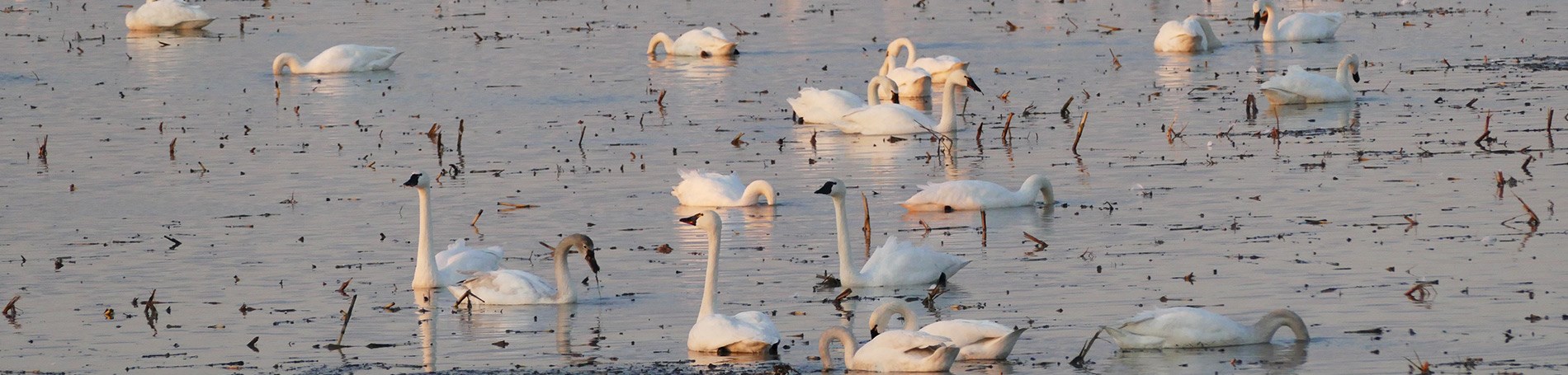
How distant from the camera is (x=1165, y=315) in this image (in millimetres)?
11539

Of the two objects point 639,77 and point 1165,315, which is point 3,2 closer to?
point 639,77

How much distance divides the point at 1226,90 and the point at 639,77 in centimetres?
814

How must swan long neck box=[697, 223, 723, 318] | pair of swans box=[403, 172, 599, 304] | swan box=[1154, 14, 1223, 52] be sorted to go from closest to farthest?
swan long neck box=[697, 223, 723, 318]
pair of swans box=[403, 172, 599, 304]
swan box=[1154, 14, 1223, 52]

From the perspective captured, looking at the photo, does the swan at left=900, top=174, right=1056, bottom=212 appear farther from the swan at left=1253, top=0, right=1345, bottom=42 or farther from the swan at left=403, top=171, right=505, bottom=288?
the swan at left=1253, top=0, right=1345, bottom=42

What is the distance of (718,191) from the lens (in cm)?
1838

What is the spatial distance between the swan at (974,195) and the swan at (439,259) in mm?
3620

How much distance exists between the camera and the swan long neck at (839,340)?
36.7 feet

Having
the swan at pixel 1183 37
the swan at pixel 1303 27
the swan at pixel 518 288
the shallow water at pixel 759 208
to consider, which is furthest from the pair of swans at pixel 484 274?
the swan at pixel 1303 27

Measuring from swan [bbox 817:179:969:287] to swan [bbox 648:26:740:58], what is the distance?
66.2ft

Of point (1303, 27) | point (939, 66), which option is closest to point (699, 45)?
point (939, 66)

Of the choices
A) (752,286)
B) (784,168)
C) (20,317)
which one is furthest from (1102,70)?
(20,317)

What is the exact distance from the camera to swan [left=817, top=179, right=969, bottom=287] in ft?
46.5

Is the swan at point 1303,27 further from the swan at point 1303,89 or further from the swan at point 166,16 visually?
the swan at point 166,16

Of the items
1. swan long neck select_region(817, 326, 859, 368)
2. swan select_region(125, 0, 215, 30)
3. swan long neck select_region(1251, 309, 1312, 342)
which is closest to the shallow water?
swan long neck select_region(1251, 309, 1312, 342)
